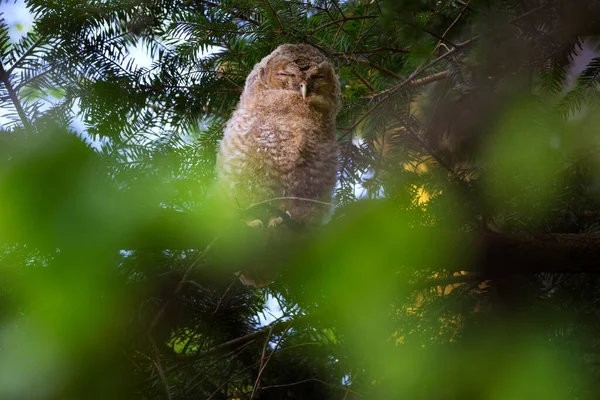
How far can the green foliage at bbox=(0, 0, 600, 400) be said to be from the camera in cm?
68

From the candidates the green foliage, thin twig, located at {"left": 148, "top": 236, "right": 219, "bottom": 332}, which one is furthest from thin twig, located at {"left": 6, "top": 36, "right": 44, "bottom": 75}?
thin twig, located at {"left": 148, "top": 236, "right": 219, "bottom": 332}

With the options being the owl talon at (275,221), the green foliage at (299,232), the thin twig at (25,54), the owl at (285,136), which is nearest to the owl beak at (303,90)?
the owl at (285,136)

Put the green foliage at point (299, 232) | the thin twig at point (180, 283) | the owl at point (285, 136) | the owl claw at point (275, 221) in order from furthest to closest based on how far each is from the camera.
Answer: the owl at point (285, 136), the owl claw at point (275, 221), the thin twig at point (180, 283), the green foliage at point (299, 232)

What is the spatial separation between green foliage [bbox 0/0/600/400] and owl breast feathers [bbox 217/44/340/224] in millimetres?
57

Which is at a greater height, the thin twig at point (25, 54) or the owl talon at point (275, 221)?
the thin twig at point (25, 54)

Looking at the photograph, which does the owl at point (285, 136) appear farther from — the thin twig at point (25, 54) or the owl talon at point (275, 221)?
the thin twig at point (25, 54)

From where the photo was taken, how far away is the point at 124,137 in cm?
122

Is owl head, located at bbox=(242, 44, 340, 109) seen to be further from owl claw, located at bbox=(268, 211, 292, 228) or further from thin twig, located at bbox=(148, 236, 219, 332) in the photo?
thin twig, located at bbox=(148, 236, 219, 332)

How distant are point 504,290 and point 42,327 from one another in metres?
0.91

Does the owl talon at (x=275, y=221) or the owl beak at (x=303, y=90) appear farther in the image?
the owl beak at (x=303, y=90)

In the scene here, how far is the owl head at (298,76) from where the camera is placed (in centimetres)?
146

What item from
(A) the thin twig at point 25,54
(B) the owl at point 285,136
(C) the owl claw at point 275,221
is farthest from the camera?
(B) the owl at point 285,136

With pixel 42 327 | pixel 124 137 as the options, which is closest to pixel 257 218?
pixel 124 137

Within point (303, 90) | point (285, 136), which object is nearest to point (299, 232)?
point (285, 136)
